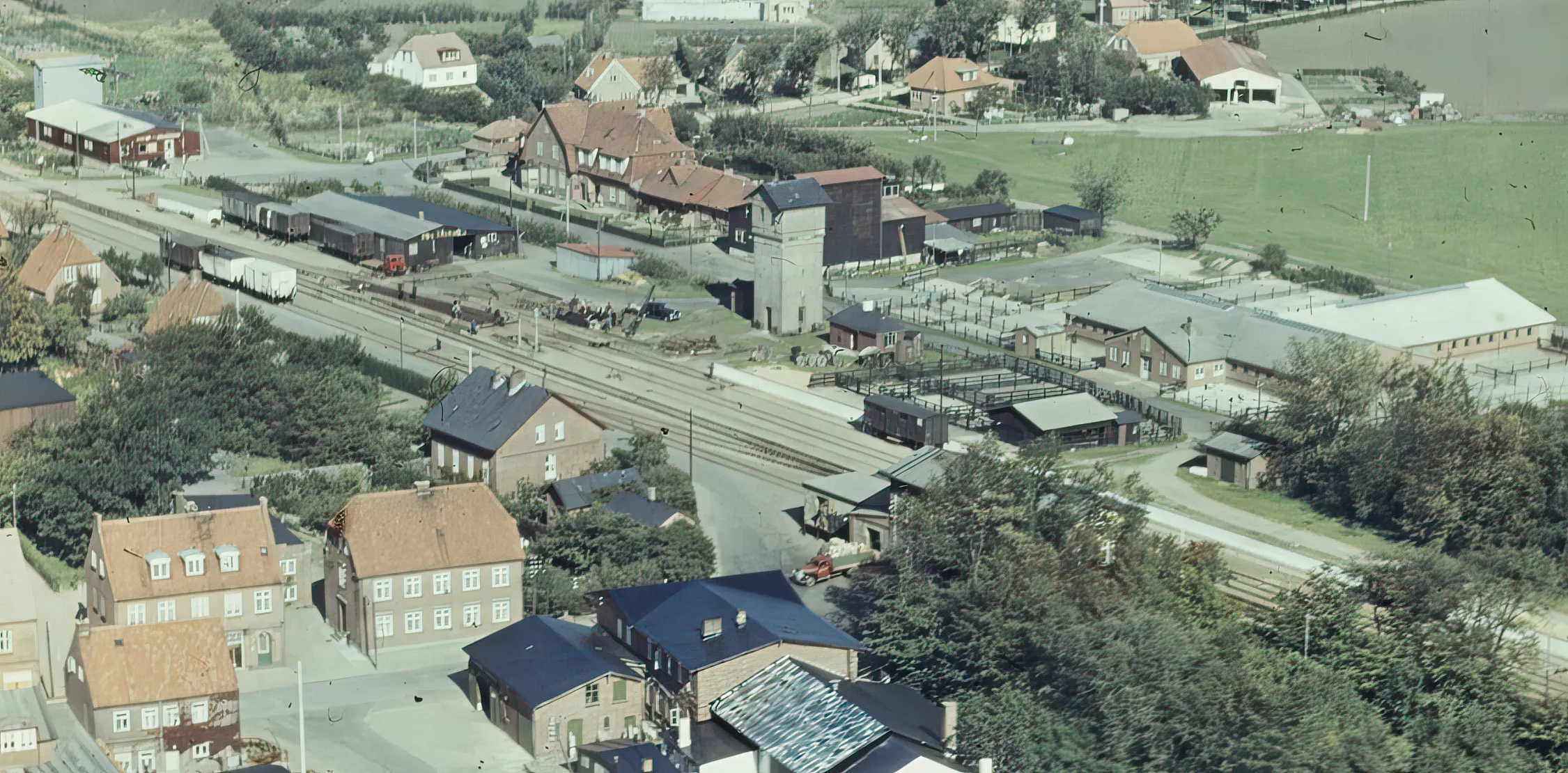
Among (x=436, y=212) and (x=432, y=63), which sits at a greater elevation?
(x=432, y=63)

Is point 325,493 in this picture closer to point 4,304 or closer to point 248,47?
point 4,304

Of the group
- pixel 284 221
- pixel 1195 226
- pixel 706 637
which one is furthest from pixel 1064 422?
pixel 284 221

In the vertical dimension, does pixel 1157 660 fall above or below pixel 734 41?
below

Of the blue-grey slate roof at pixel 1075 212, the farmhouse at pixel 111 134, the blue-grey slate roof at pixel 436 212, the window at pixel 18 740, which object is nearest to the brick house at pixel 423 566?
the window at pixel 18 740

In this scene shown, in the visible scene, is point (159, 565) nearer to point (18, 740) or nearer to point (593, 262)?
point (18, 740)

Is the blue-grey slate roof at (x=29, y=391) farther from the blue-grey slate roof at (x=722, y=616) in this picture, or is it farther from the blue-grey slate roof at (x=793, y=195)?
the blue-grey slate roof at (x=793, y=195)

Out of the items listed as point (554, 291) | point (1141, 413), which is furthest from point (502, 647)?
point (554, 291)

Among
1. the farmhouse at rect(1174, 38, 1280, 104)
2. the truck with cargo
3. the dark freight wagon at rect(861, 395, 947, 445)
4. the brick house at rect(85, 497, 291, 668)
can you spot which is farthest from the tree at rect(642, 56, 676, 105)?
the brick house at rect(85, 497, 291, 668)
